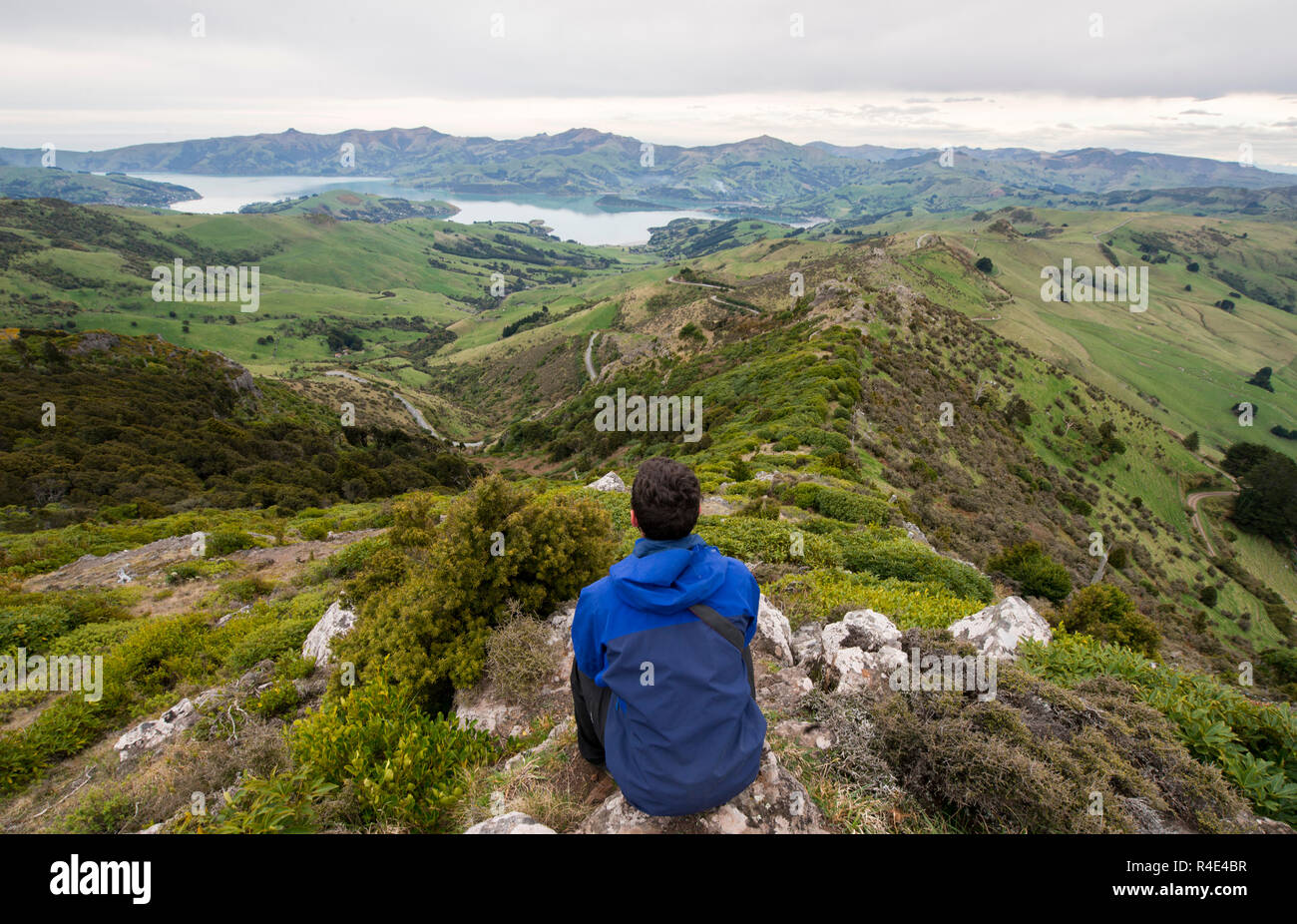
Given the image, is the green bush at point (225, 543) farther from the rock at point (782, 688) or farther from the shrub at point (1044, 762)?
the shrub at point (1044, 762)

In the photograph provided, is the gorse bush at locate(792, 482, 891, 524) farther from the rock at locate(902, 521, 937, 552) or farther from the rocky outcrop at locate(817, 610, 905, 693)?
the rocky outcrop at locate(817, 610, 905, 693)

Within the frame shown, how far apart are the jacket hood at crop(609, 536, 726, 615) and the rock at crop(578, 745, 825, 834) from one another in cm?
179

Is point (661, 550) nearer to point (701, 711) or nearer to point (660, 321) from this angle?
point (701, 711)

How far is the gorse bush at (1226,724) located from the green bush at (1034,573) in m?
11.5

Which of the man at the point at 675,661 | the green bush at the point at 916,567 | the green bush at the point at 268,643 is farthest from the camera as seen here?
the green bush at the point at 916,567

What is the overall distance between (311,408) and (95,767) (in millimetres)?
75525

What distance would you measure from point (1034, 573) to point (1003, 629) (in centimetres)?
1108

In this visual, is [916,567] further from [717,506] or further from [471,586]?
[471,586]

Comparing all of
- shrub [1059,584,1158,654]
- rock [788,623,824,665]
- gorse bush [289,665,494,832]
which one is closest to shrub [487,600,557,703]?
gorse bush [289,665,494,832]

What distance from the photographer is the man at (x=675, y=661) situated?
362 cm

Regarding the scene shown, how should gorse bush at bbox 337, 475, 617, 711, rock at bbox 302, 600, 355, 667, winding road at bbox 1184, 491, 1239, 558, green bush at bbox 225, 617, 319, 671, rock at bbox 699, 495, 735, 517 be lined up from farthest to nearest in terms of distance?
winding road at bbox 1184, 491, 1239, 558, rock at bbox 699, 495, 735, 517, green bush at bbox 225, 617, 319, 671, rock at bbox 302, 600, 355, 667, gorse bush at bbox 337, 475, 617, 711

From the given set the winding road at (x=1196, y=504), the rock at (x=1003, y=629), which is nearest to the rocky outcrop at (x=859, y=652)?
the rock at (x=1003, y=629)

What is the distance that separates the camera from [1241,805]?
448 cm

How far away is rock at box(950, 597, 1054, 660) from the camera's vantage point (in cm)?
769
